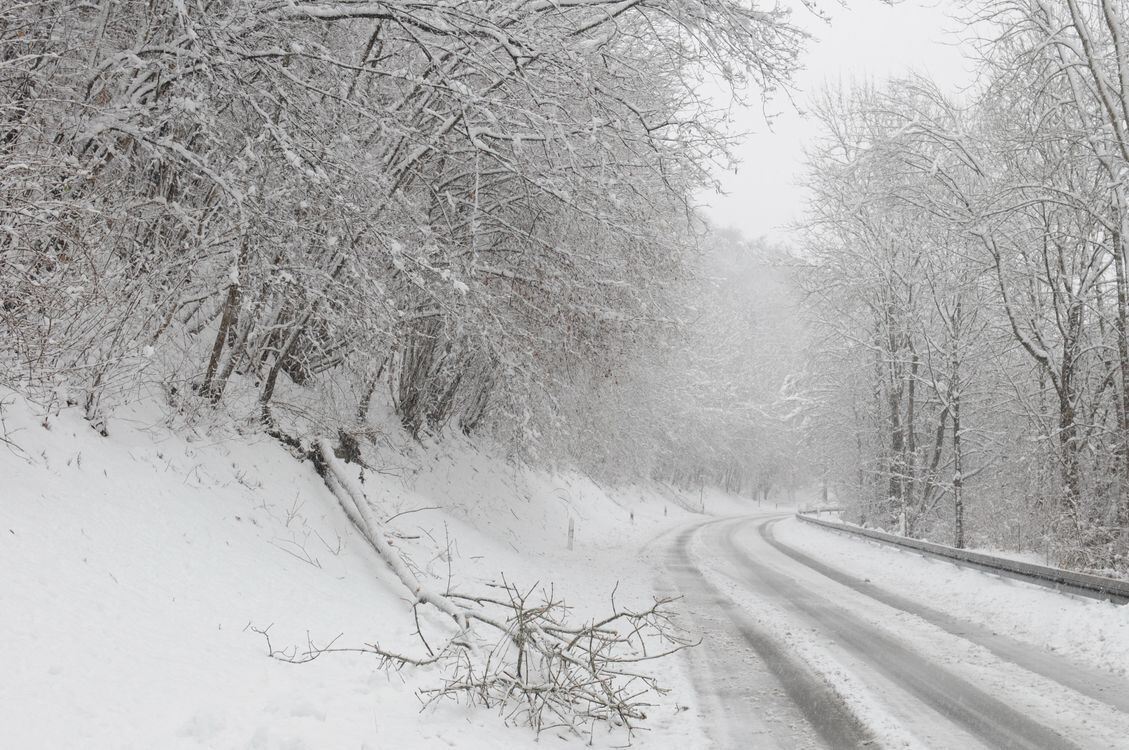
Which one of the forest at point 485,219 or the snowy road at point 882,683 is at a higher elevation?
the forest at point 485,219

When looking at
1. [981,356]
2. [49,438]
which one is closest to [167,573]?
[49,438]

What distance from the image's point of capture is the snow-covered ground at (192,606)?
3.75m

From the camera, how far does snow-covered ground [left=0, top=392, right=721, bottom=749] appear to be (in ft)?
12.3

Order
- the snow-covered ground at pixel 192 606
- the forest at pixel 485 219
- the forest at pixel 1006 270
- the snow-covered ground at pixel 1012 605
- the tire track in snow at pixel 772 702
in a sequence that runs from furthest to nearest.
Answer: the forest at pixel 1006 270, the snow-covered ground at pixel 1012 605, the forest at pixel 485 219, the tire track in snow at pixel 772 702, the snow-covered ground at pixel 192 606

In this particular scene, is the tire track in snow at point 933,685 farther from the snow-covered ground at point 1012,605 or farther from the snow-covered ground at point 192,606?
the snow-covered ground at point 192,606

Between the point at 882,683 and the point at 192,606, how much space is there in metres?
5.62

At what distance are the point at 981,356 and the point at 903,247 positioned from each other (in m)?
4.38

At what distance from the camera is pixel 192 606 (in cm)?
506

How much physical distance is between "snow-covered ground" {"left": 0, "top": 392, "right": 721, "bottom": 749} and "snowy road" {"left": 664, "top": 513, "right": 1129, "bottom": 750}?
23.7 inches

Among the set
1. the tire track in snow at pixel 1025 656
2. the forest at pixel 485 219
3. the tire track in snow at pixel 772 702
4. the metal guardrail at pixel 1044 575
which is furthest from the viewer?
the metal guardrail at pixel 1044 575

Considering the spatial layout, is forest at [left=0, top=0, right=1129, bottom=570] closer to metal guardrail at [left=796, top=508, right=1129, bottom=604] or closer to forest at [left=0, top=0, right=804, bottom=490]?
forest at [left=0, top=0, right=804, bottom=490]

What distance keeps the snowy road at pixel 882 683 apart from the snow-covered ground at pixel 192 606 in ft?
1.98

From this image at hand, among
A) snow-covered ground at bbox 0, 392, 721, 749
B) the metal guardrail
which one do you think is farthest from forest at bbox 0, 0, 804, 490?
→ the metal guardrail

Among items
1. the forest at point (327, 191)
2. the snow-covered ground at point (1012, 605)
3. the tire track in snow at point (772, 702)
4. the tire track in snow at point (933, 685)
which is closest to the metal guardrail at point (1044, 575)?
the snow-covered ground at point (1012, 605)
